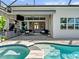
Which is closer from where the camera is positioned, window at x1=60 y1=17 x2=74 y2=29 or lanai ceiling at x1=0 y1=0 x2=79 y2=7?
lanai ceiling at x1=0 y1=0 x2=79 y2=7

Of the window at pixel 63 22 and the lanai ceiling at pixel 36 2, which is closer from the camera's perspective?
the lanai ceiling at pixel 36 2

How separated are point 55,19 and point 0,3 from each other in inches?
272

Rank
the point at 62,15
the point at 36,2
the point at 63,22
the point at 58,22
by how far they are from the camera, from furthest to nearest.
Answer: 1. the point at 63,22
2. the point at 58,22
3. the point at 62,15
4. the point at 36,2

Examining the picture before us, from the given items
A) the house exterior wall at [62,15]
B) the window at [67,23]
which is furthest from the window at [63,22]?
the house exterior wall at [62,15]

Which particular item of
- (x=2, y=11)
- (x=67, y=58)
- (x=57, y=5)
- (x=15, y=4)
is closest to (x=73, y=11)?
(x=57, y=5)

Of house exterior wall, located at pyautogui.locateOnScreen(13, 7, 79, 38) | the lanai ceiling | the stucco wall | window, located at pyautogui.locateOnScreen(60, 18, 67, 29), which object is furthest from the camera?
window, located at pyautogui.locateOnScreen(60, 18, 67, 29)

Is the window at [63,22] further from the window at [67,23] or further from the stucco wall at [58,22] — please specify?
the stucco wall at [58,22]

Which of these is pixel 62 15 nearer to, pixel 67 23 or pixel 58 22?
pixel 58 22

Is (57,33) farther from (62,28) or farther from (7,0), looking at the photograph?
(7,0)

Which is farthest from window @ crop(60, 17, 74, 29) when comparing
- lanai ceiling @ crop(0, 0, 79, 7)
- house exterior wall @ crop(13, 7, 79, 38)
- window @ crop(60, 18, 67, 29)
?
lanai ceiling @ crop(0, 0, 79, 7)

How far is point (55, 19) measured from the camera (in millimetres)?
23000

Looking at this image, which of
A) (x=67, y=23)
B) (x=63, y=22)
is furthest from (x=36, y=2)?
(x=67, y=23)

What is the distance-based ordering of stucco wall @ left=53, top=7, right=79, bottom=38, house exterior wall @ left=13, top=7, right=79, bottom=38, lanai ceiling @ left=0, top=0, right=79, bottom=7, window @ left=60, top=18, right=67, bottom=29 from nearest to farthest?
1. lanai ceiling @ left=0, top=0, right=79, bottom=7
2. house exterior wall @ left=13, top=7, right=79, bottom=38
3. stucco wall @ left=53, top=7, right=79, bottom=38
4. window @ left=60, top=18, right=67, bottom=29

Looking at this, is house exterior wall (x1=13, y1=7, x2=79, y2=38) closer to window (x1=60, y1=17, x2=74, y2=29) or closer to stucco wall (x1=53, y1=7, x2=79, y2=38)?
stucco wall (x1=53, y1=7, x2=79, y2=38)
